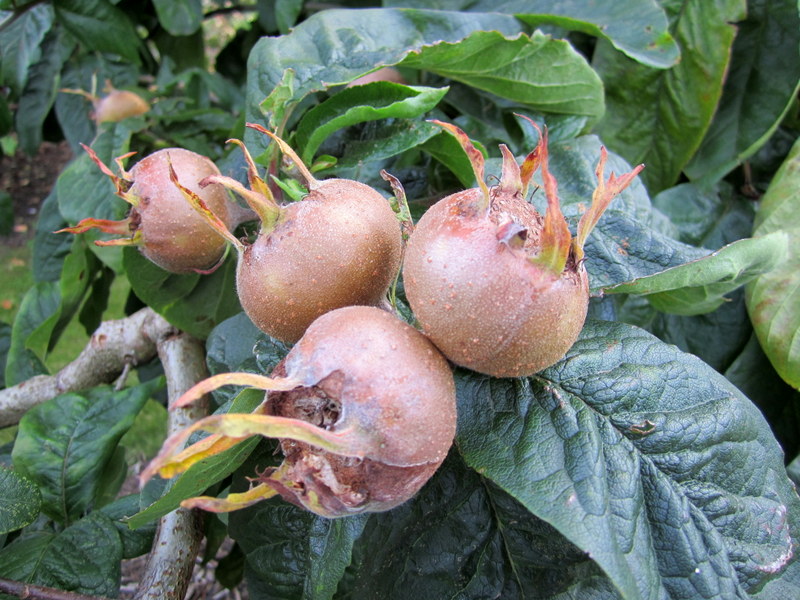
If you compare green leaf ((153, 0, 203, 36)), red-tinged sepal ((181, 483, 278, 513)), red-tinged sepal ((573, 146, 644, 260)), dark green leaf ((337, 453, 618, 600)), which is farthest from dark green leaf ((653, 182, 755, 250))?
green leaf ((153, 0, 203, 36))

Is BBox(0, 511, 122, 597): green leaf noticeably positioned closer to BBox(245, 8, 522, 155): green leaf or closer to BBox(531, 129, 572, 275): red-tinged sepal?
BBox(245, 8, 522, 155): green leaf

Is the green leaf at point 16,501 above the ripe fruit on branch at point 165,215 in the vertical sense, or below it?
below


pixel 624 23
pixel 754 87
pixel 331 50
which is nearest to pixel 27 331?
pixel 331 50

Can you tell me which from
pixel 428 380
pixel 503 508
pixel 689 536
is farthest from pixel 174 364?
pixel 689 536

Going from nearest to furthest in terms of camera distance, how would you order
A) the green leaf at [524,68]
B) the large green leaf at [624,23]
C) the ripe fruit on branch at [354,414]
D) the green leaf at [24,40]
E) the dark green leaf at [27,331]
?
the ripe fruit on branch at [354,414], the green leaf at [524,68], the large green leaf at [624,23], the dark green leaf at [27,331], the green leaf at [24,40]

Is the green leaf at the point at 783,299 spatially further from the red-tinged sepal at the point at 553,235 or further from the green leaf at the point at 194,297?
the green leaf at the point at 194,297

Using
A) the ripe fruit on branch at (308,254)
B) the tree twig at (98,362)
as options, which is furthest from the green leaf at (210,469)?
the tree twig at (98,362)

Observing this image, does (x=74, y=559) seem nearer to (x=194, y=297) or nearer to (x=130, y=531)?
(x=130, y=531)
